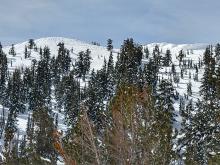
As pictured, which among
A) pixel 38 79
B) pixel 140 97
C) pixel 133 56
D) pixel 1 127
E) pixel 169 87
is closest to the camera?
pixel 140 97

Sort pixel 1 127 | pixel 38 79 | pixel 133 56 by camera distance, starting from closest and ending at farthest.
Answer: pixel 133 56, pixel 1 127, pixel 38 79

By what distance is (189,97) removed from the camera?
7544 inches

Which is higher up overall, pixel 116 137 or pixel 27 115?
pixel 116 137

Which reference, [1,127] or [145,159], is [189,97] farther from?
[145,159]

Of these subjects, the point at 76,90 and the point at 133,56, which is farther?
the point at 76,90

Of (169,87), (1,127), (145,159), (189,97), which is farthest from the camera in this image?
(189,97)

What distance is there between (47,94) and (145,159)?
14664 centimetres

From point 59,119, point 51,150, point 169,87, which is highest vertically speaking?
point 169,87

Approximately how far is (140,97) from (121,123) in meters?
2.55

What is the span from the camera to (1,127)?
12838cm

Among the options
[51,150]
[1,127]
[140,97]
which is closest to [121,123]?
[140,97]

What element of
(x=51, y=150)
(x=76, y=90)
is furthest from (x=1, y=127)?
(x=51, y=150)

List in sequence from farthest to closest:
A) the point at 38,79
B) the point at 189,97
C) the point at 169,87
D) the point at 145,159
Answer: the point at 189,97 < the point at 38,79 < the point at 169,87 < the point at 145,159

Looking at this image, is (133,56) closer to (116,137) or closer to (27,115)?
(116,137)
